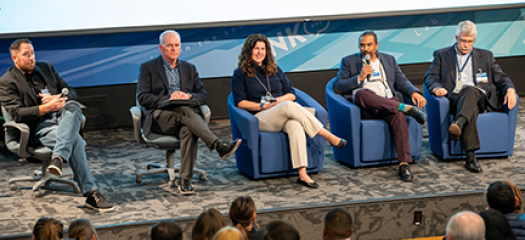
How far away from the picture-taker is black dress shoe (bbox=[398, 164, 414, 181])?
4.25 metres

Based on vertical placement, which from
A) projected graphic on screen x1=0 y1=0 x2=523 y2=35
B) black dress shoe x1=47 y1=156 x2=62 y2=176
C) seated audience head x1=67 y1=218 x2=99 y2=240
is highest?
projected graphic on screen x1=0 y1=0 x2=523 y2=35

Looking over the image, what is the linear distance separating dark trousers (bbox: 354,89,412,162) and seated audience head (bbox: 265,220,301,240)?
8.24 ft

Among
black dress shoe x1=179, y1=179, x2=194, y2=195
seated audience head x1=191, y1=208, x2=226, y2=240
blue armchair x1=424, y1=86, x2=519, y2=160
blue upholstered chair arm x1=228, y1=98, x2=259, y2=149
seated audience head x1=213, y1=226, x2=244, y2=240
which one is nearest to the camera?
seated audience head x1=213, y1=226, x2=244, y2=240

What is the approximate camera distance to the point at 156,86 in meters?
4.32

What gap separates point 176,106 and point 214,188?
680 mm

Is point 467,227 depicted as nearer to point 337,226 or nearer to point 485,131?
point 337,226

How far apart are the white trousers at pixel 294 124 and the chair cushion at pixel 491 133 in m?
1.25

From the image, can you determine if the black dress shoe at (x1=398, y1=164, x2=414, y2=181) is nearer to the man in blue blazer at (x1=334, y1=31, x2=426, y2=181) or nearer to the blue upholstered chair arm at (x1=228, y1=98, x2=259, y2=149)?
the man in blue blazer at (x1=334, y1=31, x2=426, y2=181)

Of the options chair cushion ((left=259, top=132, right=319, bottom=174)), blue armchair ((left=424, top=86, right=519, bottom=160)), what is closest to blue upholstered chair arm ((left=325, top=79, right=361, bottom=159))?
chair cushion ((left=259, top=132, right=319, bottom=174))

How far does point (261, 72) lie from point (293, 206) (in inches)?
54.4

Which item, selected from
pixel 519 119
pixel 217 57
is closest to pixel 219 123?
pixel 217 57

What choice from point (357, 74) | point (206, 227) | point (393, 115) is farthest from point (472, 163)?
Result: point (206, 227)

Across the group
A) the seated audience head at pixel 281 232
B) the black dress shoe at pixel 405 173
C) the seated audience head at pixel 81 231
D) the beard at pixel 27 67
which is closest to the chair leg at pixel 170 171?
the beard at pixel 27 67

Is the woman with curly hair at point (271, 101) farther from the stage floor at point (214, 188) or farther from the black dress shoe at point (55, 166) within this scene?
the black dress shoe at point (55, 166)
